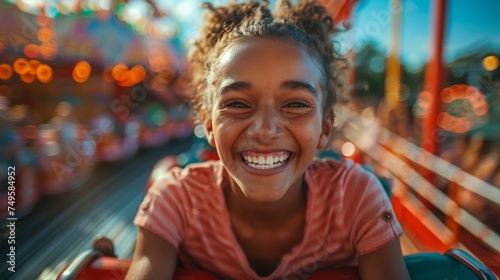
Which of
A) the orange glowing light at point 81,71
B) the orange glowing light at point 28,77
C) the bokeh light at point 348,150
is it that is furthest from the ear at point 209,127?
the orange glowing light at point 81,71

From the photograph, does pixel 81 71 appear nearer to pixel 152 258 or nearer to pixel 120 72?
pixel 120 72

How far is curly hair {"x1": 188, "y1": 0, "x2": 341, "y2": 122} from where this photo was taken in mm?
873

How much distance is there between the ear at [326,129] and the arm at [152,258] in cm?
39

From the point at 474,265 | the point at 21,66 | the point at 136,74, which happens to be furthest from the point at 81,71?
the point at 474,265

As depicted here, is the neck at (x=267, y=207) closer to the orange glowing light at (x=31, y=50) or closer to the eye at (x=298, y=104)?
the eye at (x=298, y=104)

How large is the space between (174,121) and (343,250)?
7.38 meters

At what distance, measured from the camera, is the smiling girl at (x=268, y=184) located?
0.79 m

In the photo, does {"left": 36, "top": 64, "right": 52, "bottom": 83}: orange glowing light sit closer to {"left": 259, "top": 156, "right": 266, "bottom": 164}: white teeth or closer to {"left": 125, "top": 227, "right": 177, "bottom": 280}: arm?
{"left": 125, "top": 227, "right": 177, "bottom": 280}: arm

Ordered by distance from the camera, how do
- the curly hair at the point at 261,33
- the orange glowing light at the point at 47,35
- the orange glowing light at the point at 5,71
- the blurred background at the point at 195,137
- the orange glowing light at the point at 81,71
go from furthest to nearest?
the orange glowing light at the point at 81,71
the orange glowing light at the point at 47,35
the orange glowing light at the point at 5,71
the blurred background at the point at 195,137
the curly hair at the point at 261,33

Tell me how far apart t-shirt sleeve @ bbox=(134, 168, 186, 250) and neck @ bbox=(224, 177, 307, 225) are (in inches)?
4.6

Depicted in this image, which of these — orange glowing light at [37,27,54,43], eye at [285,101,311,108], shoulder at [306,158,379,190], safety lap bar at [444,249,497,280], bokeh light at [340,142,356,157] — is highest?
orange glowing light at [37,27,54,43]

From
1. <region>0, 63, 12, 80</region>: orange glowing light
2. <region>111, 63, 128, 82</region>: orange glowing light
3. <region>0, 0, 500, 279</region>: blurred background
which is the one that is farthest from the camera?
<region>111, 63, 128, 82</region>: orange glowing light

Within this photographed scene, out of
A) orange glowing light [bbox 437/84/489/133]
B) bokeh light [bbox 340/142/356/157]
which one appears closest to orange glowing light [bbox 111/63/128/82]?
bokeh light [bbox 340/142/356/157]

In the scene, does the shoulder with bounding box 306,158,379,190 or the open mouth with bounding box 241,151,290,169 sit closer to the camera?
the open mouth with bounding box 241,151,290,169
